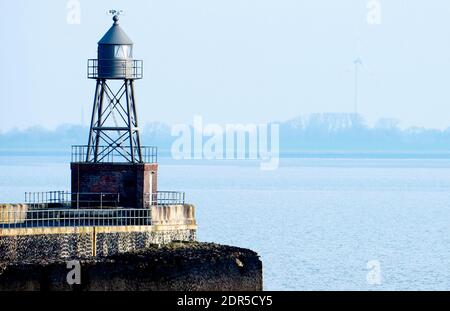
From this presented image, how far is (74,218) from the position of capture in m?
58.5

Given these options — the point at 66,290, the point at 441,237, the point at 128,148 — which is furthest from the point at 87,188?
the point at 441,237

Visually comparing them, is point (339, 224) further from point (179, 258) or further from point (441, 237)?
point (179, 258)

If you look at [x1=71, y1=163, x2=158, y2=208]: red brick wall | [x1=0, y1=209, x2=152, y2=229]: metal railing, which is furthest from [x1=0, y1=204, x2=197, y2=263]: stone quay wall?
[x1=71, y1=163, x2=158, y2=208]: red brick wall

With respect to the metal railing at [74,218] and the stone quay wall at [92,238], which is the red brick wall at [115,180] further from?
the stone quay wall at [92,238]

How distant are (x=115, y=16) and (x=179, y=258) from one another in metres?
14.3

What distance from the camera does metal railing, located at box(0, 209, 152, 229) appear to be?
5846 cm

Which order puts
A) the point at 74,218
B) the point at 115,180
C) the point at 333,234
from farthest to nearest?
the point at 333,234 < the point at 115,180 < the point at 74,218

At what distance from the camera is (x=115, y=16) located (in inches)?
2574

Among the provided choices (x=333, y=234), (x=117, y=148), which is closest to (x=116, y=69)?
(x=117, y=148)

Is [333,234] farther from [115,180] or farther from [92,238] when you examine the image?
[92,238]

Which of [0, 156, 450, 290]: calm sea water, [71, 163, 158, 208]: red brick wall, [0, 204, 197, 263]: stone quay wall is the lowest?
[0, 156, 450, 290]: calm sea water

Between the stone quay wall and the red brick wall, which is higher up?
the red brick wall

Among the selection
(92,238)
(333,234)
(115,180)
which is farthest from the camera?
(333,234)

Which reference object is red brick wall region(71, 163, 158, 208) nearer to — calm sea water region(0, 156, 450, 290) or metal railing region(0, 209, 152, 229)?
metal railing region(0, 209, 152, 229)
